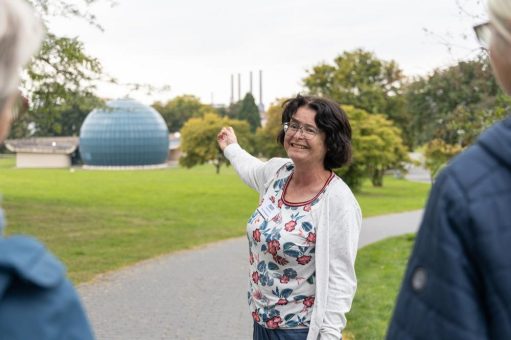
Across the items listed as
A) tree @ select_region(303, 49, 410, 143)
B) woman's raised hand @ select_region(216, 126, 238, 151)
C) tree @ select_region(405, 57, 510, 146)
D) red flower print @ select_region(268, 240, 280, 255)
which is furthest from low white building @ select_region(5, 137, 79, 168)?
red flower print @ select_region(268, 240, 280, 255)

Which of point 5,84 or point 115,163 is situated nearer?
point 5,84

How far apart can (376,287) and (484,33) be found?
28.7ft

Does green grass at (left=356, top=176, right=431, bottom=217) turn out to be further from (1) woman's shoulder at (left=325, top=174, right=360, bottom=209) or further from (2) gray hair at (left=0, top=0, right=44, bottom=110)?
(2) gray hair at (left=0, top=0, right=44, bottom=110)

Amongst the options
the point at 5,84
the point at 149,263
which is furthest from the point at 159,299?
the point at 5,84

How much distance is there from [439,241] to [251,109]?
90.9 metres

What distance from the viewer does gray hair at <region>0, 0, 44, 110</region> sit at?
53.1 inches

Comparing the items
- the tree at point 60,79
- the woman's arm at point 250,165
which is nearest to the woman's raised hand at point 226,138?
the woman's arm at point 250,165

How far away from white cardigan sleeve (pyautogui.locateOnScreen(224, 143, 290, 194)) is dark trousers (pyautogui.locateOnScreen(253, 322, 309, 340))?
0.77 m

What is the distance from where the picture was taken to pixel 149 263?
42.5 feet

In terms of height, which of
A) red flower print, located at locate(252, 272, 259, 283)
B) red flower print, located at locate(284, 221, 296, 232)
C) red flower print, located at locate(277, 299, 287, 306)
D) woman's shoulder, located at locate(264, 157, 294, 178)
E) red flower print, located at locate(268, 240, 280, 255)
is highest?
woman's shoulder, located at locate(264, 157, 294, 178)

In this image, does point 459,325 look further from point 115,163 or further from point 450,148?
point 115,163

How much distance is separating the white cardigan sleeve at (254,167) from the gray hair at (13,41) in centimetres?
260

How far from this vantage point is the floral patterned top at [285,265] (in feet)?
11.4

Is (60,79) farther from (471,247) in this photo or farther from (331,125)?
(471,247)
